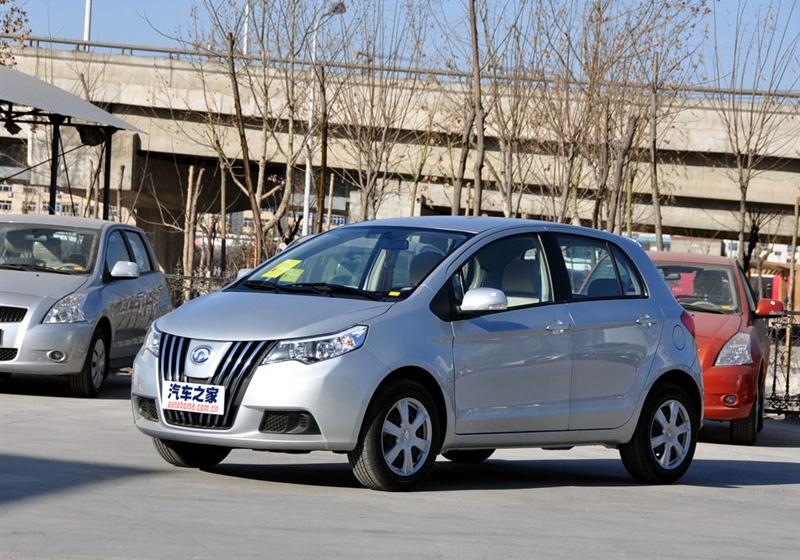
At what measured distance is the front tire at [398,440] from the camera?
28.0ft

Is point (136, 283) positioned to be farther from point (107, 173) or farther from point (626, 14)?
point (626, 14)

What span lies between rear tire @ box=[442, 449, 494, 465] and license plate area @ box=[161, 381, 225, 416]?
2.70 meters

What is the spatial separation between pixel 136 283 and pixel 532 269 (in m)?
7.52

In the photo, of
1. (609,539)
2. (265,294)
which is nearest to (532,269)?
(265,294)

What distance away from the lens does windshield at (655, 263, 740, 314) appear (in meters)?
15.2

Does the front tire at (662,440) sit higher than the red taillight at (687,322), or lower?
lower

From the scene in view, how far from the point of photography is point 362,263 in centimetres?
945

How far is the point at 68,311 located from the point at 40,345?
19.3 inches

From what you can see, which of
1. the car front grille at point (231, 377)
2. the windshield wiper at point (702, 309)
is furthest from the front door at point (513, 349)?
the windshield wiper at point (702, 309)

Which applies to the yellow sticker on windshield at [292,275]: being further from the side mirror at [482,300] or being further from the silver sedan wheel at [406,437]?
the silver sedan wheel at [406,437]

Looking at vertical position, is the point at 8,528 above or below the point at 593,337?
below

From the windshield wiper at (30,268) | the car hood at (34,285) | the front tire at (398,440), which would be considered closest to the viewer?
the front tire at (398,440)

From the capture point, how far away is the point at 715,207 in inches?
1608

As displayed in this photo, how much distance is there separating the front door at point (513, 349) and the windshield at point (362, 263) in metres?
0.25
